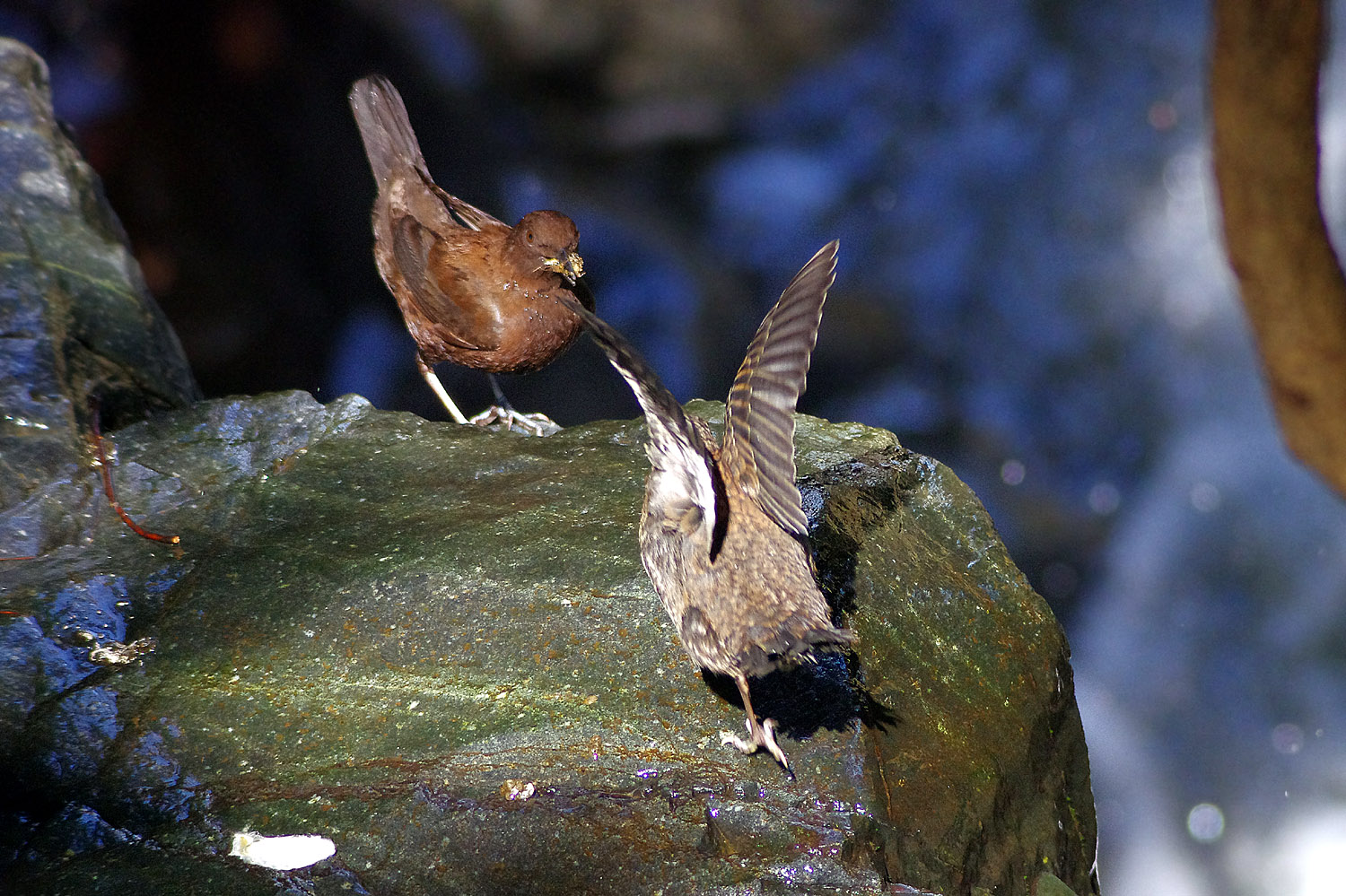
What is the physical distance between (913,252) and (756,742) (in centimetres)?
616

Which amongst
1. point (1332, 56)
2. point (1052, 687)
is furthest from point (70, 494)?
point (1332, 56)

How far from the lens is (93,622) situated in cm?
286

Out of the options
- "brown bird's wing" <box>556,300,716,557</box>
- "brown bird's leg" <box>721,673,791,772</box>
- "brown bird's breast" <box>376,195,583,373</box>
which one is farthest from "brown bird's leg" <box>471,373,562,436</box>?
"brown bird's leg" <box>721,673,791,772</box>

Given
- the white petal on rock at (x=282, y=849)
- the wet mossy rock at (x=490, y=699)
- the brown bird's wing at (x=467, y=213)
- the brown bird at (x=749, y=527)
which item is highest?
the brown bird's wing at (x=467, y=213)

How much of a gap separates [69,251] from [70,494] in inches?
48.0

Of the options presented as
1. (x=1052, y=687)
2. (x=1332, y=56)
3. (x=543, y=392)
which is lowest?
(x=543, y=392)

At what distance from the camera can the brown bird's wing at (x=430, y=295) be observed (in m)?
4.14

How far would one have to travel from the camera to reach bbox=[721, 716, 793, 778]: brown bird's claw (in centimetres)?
250

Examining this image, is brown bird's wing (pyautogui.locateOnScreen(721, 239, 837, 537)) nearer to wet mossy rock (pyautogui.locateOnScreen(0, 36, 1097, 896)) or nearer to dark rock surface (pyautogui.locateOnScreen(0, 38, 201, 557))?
wet mossy rock (pyautogui.locateOnScreen(0, 36, 1097, 896))

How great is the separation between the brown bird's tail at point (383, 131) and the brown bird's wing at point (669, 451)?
253 centimetres

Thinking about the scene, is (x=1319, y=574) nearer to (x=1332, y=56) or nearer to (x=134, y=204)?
(x=1332, y=56)

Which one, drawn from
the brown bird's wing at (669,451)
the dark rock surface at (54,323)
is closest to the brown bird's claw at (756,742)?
the brown bird's wing at (669,451)

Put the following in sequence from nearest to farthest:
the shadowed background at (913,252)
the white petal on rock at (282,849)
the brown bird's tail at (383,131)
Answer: the white petal on rock at (282,849)
the brown bird's tail at (383,131)
the shadowed background at (913,252)

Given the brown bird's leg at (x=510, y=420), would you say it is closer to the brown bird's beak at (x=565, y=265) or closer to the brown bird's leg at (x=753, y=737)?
the brown bird's beak at (x=565, y=265)
